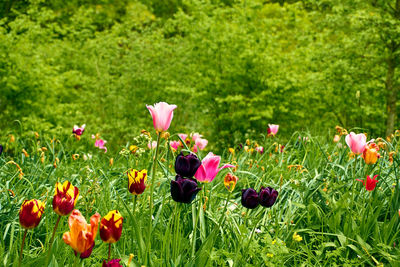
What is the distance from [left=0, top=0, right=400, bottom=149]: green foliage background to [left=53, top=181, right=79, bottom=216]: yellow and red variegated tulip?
6.25 meters

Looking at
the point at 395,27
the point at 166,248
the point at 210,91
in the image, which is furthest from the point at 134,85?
the point at 166,248

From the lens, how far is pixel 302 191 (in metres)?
2.60

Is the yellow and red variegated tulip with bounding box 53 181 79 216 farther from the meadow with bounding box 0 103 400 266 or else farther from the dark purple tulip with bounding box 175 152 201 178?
the dark purple tulip with bounding box 175 152 201 178

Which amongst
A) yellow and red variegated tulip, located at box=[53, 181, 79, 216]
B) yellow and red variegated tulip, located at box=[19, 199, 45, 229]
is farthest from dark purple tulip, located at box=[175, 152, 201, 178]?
yellow and red variegated tulip, located at box=[19, 199, 45, 229]

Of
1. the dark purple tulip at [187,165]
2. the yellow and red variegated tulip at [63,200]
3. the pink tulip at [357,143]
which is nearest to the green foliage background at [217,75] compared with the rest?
the pink tulip at [357,143]

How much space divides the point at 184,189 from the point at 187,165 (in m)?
0.10

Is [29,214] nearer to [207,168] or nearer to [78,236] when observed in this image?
[78,236]

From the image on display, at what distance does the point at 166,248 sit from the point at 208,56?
7.65m

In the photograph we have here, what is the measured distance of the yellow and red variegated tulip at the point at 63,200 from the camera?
1289 millimetres

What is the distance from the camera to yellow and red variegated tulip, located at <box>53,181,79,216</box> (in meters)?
1.29

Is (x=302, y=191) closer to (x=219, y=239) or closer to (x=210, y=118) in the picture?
(x=219, y=239)

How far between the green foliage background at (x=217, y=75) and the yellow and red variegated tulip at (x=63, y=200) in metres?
6.25

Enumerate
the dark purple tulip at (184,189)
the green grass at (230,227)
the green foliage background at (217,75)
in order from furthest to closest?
the green foliage background at (217,75) < the green grass at (230,227) < the dark purple tulip at (184,189)

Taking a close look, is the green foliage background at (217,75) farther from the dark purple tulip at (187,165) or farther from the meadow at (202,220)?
the dark purple tulip at (187,165)
